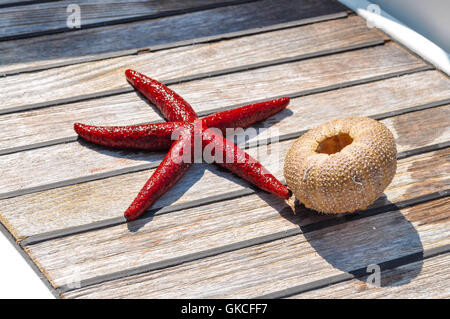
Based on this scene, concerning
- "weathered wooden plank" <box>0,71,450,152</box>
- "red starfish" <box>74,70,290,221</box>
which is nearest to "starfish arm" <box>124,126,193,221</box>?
"red starfish" <box>74,70,290,221</box>

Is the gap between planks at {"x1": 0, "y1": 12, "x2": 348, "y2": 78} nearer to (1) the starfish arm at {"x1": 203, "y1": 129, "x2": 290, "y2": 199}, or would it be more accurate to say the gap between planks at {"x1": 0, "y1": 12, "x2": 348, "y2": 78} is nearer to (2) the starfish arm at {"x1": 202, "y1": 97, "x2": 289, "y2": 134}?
(2) the starfish arm at {"x1": 202, "y1": 97, "x2": 289, "y2": 134}

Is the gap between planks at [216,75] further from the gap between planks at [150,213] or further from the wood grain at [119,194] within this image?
the gap between planks at [150,213]

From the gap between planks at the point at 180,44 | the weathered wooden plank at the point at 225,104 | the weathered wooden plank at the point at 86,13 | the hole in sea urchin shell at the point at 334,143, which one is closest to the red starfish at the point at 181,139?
the weathered wooden plank at the point at 225,104

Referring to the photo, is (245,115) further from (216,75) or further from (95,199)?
(95,199)

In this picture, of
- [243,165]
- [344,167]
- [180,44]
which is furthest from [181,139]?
[180,44]
